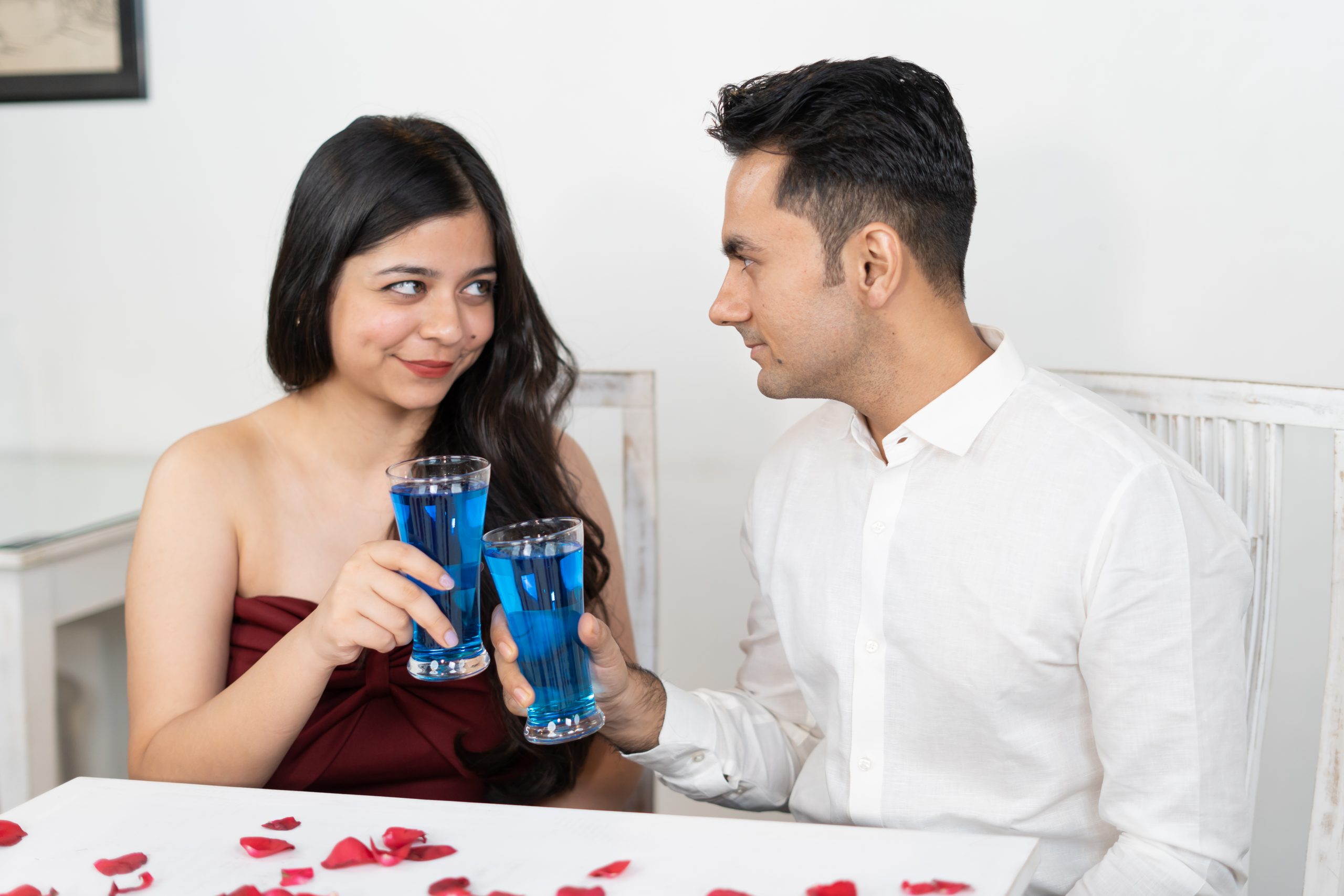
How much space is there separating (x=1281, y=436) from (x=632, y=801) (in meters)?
1.08

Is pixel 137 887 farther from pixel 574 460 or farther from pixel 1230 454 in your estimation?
pixel 1230 454

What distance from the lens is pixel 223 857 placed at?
1.05m

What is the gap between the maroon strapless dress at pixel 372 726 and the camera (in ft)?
5.36

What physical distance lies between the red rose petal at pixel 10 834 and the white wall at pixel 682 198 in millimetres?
1453

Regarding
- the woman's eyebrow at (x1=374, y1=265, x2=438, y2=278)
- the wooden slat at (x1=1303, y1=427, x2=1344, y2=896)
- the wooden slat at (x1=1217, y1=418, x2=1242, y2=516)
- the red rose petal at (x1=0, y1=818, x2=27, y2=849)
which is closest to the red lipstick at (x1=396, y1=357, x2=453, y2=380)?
the woman's eyebrow at (x1=374, y1=265, x2=438, y2=278)

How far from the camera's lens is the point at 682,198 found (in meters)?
2.28

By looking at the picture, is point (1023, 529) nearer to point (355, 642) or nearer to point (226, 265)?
point (355, 642)

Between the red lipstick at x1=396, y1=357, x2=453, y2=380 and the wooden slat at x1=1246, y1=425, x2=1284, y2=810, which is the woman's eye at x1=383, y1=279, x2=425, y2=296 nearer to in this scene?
the red lipstick at x1=396, y1=357, x2=453, y2=380

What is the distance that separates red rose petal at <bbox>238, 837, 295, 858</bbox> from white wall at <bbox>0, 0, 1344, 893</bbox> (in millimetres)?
1410

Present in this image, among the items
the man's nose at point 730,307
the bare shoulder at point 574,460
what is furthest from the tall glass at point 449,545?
the bare shoulder at point 574,460

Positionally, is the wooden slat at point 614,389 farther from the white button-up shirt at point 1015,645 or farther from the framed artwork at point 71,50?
the framed artwork at point 71,50

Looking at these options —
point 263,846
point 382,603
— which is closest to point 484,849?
point 263,846

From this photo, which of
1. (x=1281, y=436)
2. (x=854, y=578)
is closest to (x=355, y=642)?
(x=854, y=578)

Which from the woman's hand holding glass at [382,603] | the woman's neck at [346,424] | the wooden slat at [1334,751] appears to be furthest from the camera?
the woman's neck at [346,424]
